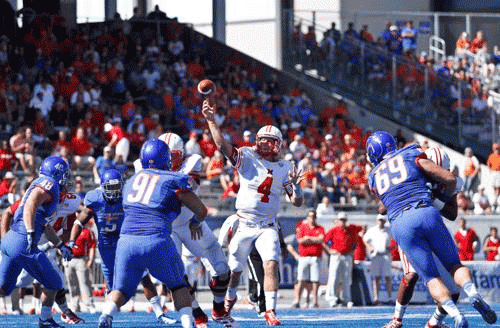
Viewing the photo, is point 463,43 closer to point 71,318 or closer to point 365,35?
point 365,35

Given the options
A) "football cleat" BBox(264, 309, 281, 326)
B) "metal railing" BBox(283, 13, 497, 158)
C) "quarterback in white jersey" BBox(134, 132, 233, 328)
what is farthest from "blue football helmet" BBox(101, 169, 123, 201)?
"metal railing" BBox(283, 13, 497, 158)

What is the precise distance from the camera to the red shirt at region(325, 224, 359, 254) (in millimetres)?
20469

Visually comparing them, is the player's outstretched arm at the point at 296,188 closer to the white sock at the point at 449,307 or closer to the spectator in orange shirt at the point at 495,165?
the white sock at the point at 449,307

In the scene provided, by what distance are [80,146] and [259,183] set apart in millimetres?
10962

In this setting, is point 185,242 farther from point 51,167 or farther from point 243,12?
point 243,12

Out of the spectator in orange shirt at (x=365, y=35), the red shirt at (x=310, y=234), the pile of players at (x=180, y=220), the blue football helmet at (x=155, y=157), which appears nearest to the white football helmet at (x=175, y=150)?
the pile of players at (x=180, y=220)

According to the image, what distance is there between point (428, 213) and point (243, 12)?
2277cm

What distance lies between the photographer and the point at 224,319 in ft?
39.6

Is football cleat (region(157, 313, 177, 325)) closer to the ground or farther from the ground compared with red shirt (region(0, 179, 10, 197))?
farther from the ground

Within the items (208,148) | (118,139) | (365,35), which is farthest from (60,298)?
(365,35)

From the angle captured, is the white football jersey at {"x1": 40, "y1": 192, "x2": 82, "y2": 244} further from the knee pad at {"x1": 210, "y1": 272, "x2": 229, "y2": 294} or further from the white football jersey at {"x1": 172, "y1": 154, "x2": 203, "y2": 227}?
the knee pad at {"x1": 210, "y1": 272, "x2": 229, "y2": 294}

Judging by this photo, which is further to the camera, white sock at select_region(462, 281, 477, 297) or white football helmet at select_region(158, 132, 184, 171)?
white football helmet at select_region(158, 132, 184, 171)

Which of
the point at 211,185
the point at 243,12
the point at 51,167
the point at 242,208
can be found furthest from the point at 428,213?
the point at 243,12

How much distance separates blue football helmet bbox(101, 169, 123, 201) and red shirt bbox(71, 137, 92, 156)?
10121 millimetres
